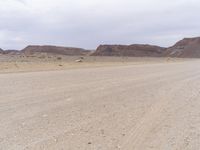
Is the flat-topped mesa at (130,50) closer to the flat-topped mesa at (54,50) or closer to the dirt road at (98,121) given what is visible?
the flat-topped mesa at (54,50)

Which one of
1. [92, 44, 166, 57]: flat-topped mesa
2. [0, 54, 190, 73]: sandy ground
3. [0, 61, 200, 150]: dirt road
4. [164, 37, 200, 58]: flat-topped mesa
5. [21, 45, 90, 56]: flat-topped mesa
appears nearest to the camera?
[0, 61, 200, 150]: dirt road

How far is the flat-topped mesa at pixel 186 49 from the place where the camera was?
5384 inches

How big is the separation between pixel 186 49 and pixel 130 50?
68.4 feet

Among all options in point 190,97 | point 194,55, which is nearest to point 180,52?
point 194,55

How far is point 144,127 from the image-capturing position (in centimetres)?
738

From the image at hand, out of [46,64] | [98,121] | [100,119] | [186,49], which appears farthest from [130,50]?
[98,121]

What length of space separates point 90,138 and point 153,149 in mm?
1158

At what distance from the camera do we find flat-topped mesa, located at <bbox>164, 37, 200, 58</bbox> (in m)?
137

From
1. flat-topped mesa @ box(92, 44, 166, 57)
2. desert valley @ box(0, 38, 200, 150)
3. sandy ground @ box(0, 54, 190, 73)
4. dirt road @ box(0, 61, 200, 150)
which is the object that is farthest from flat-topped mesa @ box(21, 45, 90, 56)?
dirt road @ box(0, 61, 200, 150)

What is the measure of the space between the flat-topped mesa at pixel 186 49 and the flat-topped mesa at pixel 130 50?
5.35m

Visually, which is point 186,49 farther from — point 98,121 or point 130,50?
point 98,121

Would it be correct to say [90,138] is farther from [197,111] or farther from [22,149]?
[197,111]

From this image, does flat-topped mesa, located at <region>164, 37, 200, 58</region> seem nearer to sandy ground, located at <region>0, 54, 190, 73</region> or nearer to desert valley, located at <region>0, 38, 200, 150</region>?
sandy ground, located at <region>0, 54, 190, 73</region>

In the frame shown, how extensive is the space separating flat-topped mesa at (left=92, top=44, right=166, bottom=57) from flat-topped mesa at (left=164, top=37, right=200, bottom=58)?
5349mm
